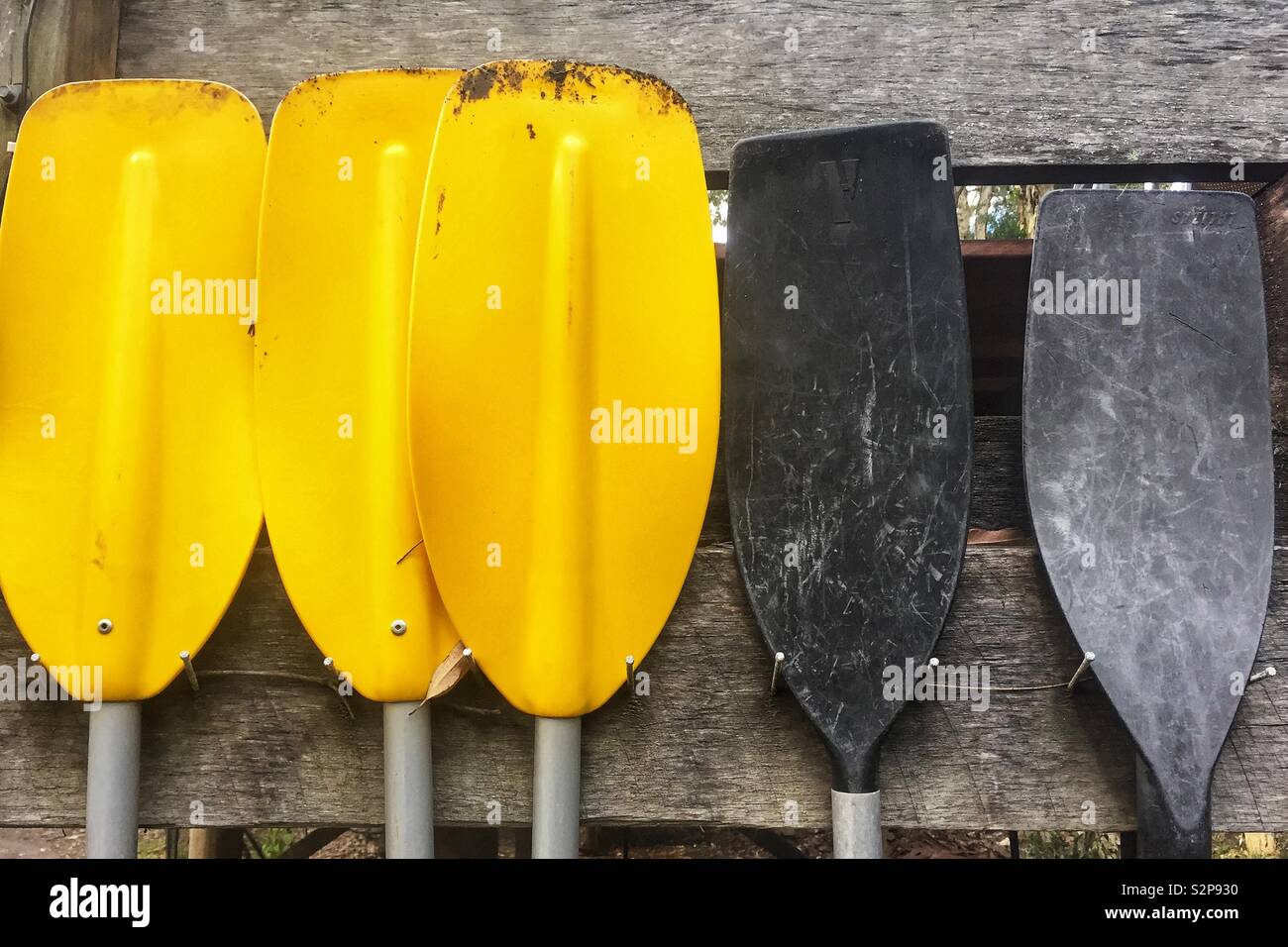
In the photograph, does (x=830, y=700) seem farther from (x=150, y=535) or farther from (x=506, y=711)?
(x=150, y=535)

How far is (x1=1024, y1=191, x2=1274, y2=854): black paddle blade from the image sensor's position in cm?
112

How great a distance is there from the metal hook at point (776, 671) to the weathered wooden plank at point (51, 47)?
1451mm

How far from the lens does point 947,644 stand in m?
1.18

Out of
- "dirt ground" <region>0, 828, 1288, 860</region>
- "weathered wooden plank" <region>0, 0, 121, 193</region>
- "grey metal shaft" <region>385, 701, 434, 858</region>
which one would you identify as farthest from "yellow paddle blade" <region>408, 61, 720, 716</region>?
"dirt ground" <region>0, 828, 1288, 860</region>

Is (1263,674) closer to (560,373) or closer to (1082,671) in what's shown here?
(1082,671)

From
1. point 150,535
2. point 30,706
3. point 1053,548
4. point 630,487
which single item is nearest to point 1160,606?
point 1053,548

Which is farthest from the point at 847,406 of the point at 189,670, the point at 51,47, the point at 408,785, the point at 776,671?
the point at 51,47

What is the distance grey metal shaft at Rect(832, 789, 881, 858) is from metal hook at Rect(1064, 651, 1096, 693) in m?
0.33

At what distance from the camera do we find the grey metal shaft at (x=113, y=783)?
1.08 metres

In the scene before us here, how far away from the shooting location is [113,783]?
110 cm

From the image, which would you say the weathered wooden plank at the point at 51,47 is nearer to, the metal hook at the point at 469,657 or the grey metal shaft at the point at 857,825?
the metal hook at the point at 469,657

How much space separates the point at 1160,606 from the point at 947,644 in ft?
0.98

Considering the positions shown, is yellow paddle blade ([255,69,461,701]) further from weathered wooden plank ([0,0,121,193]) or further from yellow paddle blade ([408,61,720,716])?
weathered wooden plank ([0,0,121,193])

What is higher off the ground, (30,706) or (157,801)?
(30,706)
